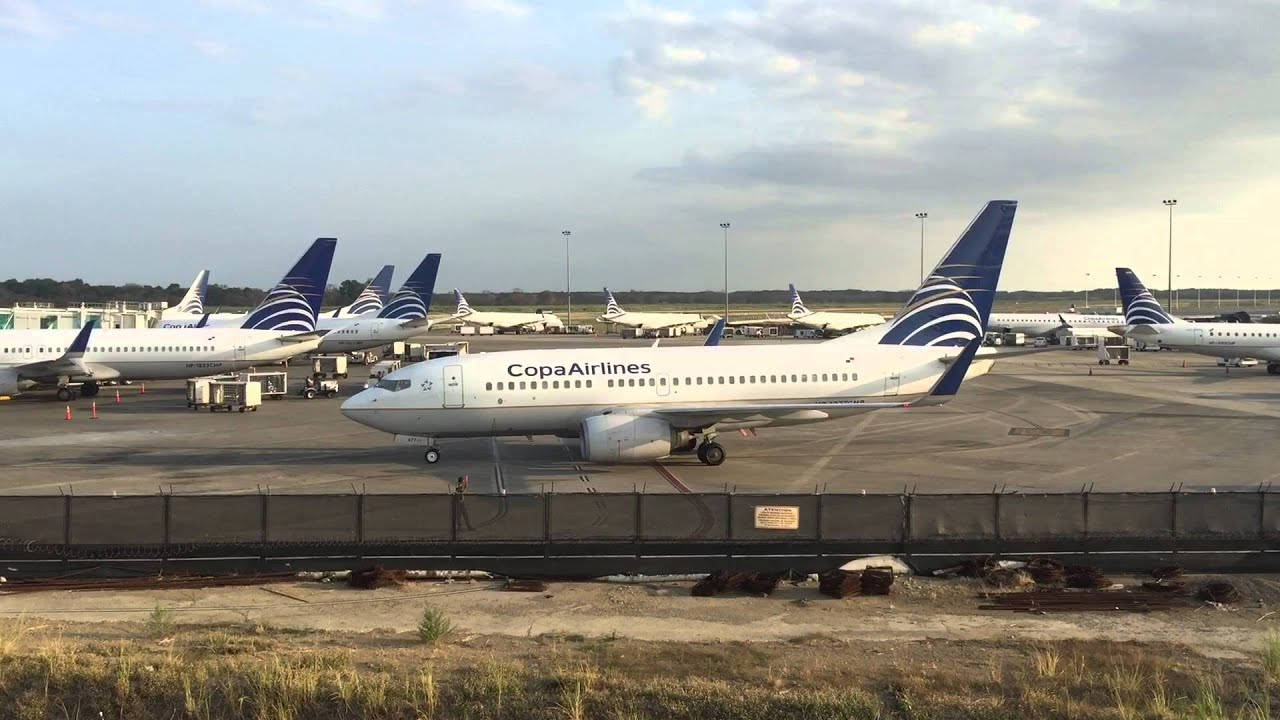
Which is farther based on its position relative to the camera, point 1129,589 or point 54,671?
point 1129,589

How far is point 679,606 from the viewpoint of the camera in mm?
15875

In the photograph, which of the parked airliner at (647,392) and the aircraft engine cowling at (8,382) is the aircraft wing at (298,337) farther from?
the parked airliner at (647,392)

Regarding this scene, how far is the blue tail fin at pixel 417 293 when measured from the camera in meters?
70.3

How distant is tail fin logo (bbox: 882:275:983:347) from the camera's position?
32.7m

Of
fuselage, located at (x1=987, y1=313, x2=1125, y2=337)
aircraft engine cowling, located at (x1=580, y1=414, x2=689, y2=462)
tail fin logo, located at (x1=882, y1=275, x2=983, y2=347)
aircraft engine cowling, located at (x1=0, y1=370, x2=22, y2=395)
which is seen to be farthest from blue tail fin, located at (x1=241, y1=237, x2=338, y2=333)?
fuselage, located at (x1=987, y1=313, x2=1125, y2=337)

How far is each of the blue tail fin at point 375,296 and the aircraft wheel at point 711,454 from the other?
225 ft

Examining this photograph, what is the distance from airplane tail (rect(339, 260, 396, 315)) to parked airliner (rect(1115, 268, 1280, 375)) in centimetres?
6546

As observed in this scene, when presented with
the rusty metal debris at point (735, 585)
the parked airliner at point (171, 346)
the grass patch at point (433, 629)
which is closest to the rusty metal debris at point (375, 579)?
the grass patch at point (433, 629)

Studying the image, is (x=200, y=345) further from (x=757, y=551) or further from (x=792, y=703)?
(x=792, y=703)

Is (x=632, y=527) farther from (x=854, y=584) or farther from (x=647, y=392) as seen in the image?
(x=647, y=392)

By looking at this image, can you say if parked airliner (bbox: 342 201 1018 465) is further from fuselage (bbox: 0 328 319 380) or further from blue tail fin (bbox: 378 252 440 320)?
blue tail fin (bbox: 378 252 440 320)

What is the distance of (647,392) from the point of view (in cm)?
2978

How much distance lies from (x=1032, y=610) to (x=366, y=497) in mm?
11535

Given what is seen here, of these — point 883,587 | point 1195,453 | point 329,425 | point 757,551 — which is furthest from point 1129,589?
point 329,425
